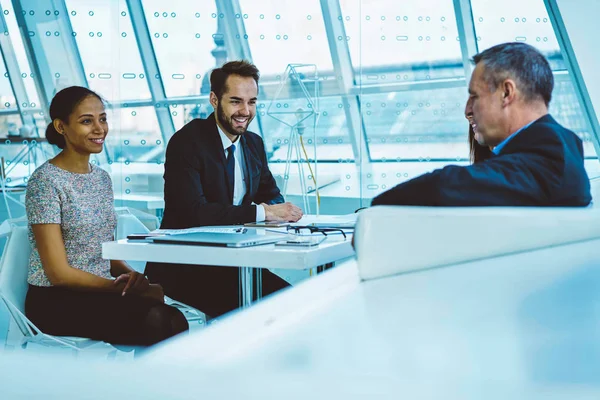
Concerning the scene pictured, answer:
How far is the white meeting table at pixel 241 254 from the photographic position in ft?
6.54

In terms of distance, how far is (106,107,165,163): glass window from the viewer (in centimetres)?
611

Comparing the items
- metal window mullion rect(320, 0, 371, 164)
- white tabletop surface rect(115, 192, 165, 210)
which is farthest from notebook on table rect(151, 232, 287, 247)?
metal window mullion rect(320, 0, 371, 164)

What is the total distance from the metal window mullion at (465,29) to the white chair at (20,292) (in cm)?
450

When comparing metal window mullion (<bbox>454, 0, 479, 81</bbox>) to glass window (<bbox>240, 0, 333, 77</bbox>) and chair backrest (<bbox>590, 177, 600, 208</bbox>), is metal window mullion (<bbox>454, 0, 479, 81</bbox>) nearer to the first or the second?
glass window (<bbox>240, 0, 333, 77</bbox>)

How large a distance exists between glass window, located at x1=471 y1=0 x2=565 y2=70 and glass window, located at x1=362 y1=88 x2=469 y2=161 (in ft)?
1.96

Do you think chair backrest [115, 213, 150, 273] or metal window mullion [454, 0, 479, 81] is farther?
metal window mullion [454, 0, 479, 81]

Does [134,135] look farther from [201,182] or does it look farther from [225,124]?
[201,182]

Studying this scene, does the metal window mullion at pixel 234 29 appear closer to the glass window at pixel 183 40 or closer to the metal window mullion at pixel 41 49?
the glass window at pixel 183 40

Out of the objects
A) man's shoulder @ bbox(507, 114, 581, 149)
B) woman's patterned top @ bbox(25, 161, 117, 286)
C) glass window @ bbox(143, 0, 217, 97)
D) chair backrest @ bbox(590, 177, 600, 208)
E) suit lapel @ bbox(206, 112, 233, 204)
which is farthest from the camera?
glass window @ bbox(143, 0, 217, 97)

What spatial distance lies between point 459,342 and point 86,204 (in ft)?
6.57

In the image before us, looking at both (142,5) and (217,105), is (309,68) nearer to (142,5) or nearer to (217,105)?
(142,5)

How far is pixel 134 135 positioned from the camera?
6215 mm

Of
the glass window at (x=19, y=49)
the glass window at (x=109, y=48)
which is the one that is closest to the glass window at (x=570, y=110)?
the glass window at (x=109, y=48)

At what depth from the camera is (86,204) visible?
2.61 metres
